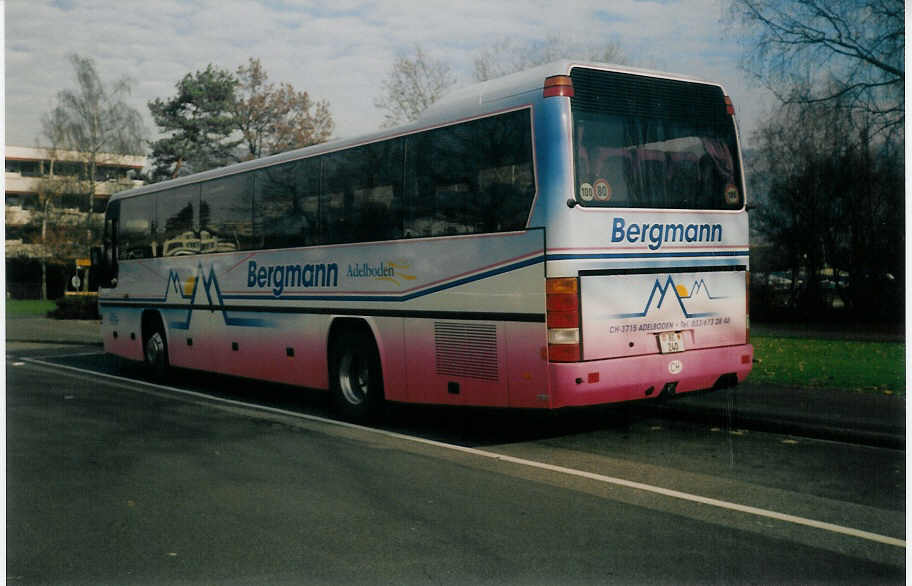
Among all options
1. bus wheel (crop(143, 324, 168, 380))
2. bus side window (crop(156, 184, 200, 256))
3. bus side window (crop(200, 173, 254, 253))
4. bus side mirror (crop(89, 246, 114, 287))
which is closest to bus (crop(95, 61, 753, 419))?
bus side window (crop(200, 173, 254, 253))

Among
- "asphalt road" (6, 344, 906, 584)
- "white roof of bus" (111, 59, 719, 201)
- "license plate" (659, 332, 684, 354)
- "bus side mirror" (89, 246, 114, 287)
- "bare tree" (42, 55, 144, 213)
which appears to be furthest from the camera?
"bare tree" (42, 55, 144, 213)

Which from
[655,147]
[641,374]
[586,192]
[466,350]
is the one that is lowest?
[641,374]

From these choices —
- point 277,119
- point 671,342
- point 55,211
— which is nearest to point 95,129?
point 277,119

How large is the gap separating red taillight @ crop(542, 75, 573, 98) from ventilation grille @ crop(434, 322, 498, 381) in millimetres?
2107

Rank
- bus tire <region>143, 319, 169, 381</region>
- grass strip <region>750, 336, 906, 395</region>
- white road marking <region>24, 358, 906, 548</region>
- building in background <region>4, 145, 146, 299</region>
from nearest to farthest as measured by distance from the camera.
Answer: white road marking <region>24, 358, 906, 548</region> → grass strip <region>750, 336, 906, 395</region> → bus tire <region>143, 319, 169, 381</region> → building in background <region>4, 145, 146, 299</region>

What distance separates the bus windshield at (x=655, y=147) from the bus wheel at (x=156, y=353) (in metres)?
8.72

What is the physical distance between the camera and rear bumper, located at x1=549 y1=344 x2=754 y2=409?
7.93 m

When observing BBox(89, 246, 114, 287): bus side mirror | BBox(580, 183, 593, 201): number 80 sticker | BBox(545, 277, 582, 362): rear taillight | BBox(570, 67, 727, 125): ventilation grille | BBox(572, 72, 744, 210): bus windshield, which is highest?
BBox(570, 67, 727, 125): ventilation grille

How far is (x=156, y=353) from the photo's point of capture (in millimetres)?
14750

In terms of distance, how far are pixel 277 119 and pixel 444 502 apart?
1237 inches

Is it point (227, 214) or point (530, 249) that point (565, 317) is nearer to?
point (530, 249)

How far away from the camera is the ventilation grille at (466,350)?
8547 millimetres

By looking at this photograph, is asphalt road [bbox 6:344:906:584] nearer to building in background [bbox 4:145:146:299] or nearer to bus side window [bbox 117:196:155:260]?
bus side window [bbox 117:196:155:260]

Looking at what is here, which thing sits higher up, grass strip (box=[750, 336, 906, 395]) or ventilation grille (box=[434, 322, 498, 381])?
ventilation grille (box=[434, 322, 498, 381])
